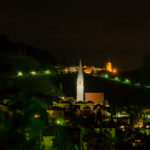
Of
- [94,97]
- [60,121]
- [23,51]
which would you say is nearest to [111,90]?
[94,97]

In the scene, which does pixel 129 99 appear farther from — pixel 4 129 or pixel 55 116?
pixel 4 129

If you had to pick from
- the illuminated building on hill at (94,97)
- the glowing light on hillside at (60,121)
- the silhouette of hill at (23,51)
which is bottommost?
Answer: the glowing light on hillside at (60,121)

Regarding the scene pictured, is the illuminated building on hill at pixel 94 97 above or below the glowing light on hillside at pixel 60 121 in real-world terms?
above

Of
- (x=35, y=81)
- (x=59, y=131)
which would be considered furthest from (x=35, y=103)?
(x=35, y=81)

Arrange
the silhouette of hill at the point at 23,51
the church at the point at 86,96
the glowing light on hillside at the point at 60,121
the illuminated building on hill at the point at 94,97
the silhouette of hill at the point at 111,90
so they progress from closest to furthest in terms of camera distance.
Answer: the glowing light on hillside at the point at 60,121 < the illuminated building on hill at the point at 94,97 < the church at the point at 86,96 < the silhouette of hill at the point at 111,90 < the silhouette of hill at the point at 23,51

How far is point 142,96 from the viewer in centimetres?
2844

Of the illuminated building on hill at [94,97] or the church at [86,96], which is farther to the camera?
the church at [86,96]

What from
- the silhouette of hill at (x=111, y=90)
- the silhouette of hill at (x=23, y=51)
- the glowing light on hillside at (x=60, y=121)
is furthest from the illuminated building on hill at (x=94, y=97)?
the silhouette of hill at (x=23, y=51)

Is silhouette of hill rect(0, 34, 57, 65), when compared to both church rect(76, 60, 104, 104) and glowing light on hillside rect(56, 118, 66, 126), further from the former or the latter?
glowing light on hillside rect(56, 118, 66, 126)

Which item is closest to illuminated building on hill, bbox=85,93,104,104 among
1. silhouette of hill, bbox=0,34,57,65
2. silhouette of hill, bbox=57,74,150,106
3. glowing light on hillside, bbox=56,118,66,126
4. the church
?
the church

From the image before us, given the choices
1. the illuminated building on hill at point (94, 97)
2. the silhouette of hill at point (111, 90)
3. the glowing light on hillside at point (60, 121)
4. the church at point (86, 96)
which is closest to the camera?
the glowing light on hillside at point (60, 121)

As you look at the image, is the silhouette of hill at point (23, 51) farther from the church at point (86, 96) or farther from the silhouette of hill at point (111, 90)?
the church at point (86, 96)

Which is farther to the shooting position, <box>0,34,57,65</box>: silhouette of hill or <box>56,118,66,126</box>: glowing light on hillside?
<box>0,34,57,65</box>: silhouette of hill

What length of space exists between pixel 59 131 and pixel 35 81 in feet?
58.8
